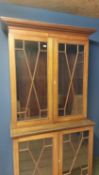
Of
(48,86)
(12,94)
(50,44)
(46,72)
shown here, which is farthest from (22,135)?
(50,44)

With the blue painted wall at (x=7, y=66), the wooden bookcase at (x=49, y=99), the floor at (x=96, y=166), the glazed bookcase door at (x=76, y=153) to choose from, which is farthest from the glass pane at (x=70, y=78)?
the floor at (x=96, y=166)

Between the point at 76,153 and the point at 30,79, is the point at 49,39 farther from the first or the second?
the point at 76,153

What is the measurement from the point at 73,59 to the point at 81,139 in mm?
990

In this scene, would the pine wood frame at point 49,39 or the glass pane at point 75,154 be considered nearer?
the pine wood frame at point 49,39

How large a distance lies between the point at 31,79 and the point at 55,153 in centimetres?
89

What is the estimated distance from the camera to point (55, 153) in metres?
Answer: 1.82

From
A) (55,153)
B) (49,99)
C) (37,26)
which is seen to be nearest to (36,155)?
(55,153)

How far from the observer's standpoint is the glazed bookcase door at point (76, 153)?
1.89 metres

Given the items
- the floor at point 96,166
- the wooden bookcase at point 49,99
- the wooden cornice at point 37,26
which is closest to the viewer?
the wooden cornice at point 37,26

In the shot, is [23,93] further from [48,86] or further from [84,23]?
[84,23]

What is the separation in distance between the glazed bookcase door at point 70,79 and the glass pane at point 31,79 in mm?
152

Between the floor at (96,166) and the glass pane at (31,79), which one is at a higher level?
the glass pane at (31,79)

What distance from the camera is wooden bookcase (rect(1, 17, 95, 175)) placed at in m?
1.68

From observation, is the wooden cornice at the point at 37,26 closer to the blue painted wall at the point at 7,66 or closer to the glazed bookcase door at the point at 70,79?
the glazed bookcase door at the point at 70,79
